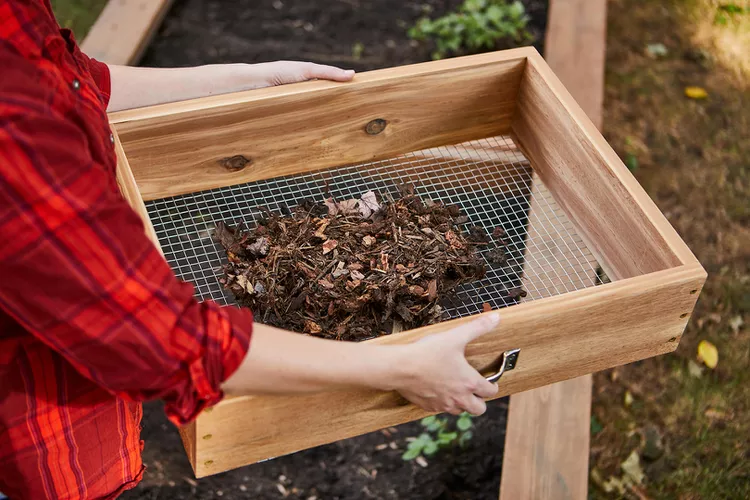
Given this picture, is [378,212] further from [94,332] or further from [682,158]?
[682,158]

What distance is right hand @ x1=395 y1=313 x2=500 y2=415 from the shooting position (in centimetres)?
113

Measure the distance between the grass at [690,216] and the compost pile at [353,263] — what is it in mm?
Result: 991

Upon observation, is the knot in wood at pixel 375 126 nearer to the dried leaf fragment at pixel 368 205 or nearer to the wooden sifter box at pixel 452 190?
the wooden sifter box at pixel 452 190

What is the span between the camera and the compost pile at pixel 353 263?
146 centimetres

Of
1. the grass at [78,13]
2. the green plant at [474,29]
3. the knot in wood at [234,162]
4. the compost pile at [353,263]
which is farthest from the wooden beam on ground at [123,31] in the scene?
the compost pile at [353,263]

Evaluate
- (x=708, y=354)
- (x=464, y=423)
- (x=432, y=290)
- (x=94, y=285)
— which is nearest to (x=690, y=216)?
(x=708, y=354)

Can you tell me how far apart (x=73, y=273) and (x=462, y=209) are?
108cm

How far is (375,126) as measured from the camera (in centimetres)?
172

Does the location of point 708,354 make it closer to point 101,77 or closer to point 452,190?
point 452,190

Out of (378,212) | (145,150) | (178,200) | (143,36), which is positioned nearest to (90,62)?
(145,150)

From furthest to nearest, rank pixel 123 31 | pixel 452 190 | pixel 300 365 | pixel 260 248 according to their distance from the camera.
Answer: pixel 123 31
pixel 452 190
pixel 260 248
pixel 300 365

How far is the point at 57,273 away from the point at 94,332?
8 cm

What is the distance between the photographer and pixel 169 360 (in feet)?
3.02

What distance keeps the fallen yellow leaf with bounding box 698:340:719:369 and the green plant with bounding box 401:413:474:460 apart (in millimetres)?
793
